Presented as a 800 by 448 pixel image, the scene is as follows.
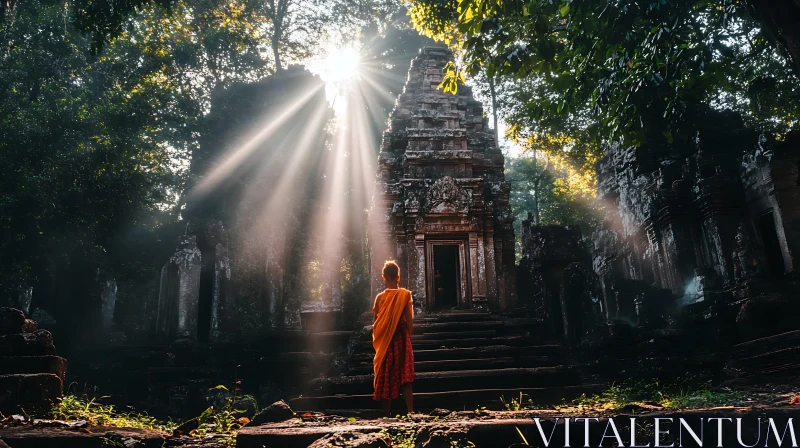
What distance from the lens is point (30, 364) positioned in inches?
175

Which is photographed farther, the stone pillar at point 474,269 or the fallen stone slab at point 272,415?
the stone pillar at point 474,269

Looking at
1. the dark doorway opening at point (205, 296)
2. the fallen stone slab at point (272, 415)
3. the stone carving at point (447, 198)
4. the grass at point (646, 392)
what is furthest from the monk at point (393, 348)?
the dark doorway opening at point (205, 296)

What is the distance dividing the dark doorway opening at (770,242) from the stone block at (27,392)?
32.3ft

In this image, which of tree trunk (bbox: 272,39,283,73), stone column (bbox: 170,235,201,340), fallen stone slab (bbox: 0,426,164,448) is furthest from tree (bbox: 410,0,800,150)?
tree trunk (bbox: 272,39,283,73)

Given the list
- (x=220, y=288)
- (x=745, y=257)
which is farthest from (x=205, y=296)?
(x=745, y=257)

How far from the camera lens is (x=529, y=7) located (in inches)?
232

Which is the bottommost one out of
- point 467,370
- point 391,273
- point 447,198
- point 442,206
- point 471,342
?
point 467,370

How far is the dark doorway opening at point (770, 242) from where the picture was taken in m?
8.57

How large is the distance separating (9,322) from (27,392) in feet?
3.10

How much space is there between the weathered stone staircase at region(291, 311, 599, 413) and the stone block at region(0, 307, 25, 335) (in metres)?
Result: 2.95

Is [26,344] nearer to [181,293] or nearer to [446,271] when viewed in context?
[181,293]

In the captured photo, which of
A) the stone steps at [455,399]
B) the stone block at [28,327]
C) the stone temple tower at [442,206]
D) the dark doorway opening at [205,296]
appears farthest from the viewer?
the dark doorway opening at [205,296]

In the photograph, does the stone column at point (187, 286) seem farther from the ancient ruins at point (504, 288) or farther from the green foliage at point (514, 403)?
the green foliage at point (514, 403)

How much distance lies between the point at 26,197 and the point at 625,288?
11.6 meters
